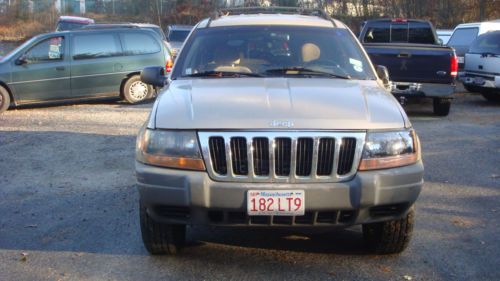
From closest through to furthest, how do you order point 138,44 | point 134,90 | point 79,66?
point 79,66 → point 134,90 → point 138,44

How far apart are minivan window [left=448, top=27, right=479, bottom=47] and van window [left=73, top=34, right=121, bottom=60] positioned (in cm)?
995

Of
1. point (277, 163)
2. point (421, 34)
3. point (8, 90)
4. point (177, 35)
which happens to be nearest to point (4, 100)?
point (8, 90)

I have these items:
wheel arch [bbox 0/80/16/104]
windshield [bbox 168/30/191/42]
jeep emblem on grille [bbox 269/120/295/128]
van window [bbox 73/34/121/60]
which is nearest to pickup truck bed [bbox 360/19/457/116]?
van window [bbox 73/34/121/60]

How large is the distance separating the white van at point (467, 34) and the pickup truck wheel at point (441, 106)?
5.67m

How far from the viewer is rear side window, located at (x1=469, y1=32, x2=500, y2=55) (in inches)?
571

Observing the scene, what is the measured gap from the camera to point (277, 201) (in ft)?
13.7

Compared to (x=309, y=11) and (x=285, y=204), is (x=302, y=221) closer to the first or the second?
(x=285, y=204)

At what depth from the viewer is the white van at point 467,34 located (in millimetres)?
18297

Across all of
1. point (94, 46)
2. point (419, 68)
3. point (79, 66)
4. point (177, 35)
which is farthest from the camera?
point (177, 35)

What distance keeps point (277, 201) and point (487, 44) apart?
12.1 meters

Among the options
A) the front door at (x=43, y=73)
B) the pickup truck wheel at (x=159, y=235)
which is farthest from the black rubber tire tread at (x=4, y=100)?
the pickup truck wheel at (x=159, y=235)

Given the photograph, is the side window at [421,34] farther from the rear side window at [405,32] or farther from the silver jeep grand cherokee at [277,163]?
the silver jeep grand cherokee at [277,163]

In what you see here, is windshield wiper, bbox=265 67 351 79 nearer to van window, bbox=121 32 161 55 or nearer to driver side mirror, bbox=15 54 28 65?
driver side mirror, bbox=15 54 28 65

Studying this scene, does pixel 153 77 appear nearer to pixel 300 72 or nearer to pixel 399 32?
pixel 300 72
